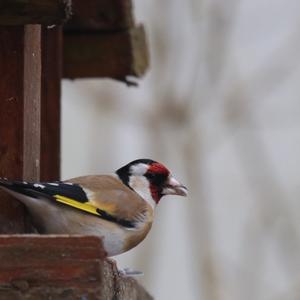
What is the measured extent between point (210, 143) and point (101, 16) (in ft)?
7.01

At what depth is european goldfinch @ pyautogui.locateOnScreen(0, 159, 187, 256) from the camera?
2.63 meters

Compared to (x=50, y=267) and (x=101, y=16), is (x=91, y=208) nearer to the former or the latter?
(x=50, y=267)

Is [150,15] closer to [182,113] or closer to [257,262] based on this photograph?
[182,113]

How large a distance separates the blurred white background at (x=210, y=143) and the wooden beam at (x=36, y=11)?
9.45ft

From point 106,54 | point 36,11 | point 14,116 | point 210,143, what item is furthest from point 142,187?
point 210,143

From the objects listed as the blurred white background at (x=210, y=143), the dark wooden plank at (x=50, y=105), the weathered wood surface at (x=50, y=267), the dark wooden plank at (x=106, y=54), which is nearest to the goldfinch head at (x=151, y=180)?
the dark wooden plank at (x=50, y=105)

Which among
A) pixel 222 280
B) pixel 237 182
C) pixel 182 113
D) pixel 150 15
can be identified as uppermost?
pixel 150 15

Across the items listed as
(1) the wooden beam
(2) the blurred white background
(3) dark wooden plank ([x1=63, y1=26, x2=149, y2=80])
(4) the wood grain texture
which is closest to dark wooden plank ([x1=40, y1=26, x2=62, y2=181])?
(4) the wood grain texture

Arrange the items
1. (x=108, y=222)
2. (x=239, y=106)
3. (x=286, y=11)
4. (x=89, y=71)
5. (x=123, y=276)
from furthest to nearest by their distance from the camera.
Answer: (x=286, y=11)
(x=239, y=106)
(x=89, y=71)
(x=108, y=222)
(x=123, y=276)

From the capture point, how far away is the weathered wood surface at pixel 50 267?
210cm

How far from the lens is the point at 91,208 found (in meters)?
2.71

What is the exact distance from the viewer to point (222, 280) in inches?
211

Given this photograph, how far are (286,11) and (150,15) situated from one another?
96 centimetres

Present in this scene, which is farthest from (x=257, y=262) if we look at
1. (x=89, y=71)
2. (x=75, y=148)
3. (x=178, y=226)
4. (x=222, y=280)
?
(x=89, y=71)
